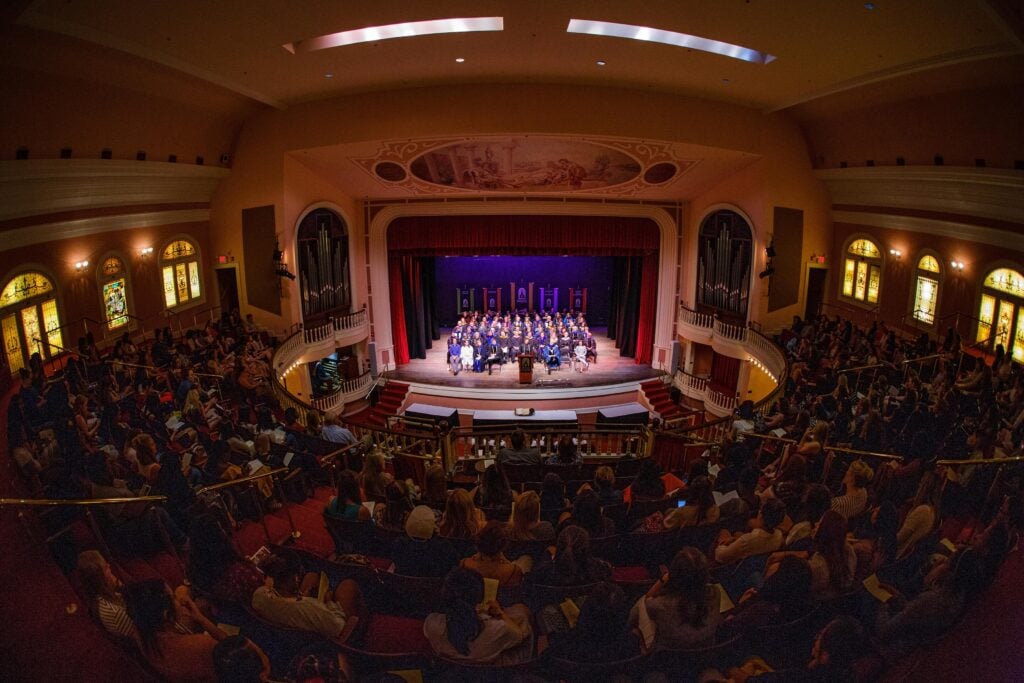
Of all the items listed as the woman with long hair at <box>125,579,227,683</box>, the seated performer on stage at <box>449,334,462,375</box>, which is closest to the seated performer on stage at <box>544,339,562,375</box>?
the seated performer on stage at <box>449,334,462,375</box>

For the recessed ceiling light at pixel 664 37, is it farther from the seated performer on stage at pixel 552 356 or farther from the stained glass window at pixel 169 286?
the stained glass window at pixel 169 286

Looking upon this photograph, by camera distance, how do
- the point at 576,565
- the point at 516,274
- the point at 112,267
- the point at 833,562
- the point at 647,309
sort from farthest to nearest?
1. the point at 516,274
2. the point at 647,309
3. the point at 112,267
4. the point at 576,565
5. the point at 833,562

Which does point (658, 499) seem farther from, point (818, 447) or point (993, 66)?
point (993, 66)

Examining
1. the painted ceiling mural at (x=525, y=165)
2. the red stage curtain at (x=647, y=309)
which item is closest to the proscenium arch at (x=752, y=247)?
the red stage curtain at (x=647, y=309)

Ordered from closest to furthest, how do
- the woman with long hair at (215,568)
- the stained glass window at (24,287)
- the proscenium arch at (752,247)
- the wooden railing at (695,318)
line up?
1. the woman with long hair at (215,568)
2. the stained glass window at (24,287)
3. the proscenium arch at (752,247)
4. the wooden railing at (695,318)

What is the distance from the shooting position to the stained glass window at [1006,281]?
30.6 feet

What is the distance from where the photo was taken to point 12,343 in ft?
30.3

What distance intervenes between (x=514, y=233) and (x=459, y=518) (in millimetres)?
12834

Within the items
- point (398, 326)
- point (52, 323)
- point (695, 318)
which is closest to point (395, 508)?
point (52, 323)

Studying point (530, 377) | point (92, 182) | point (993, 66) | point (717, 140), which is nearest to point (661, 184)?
point (717, 140)

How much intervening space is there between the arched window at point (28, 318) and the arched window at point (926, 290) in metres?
15.9

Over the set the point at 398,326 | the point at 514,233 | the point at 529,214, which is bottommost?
the point at 398,326

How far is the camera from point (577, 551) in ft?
13.0

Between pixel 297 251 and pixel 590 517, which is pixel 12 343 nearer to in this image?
pixel 297 251
